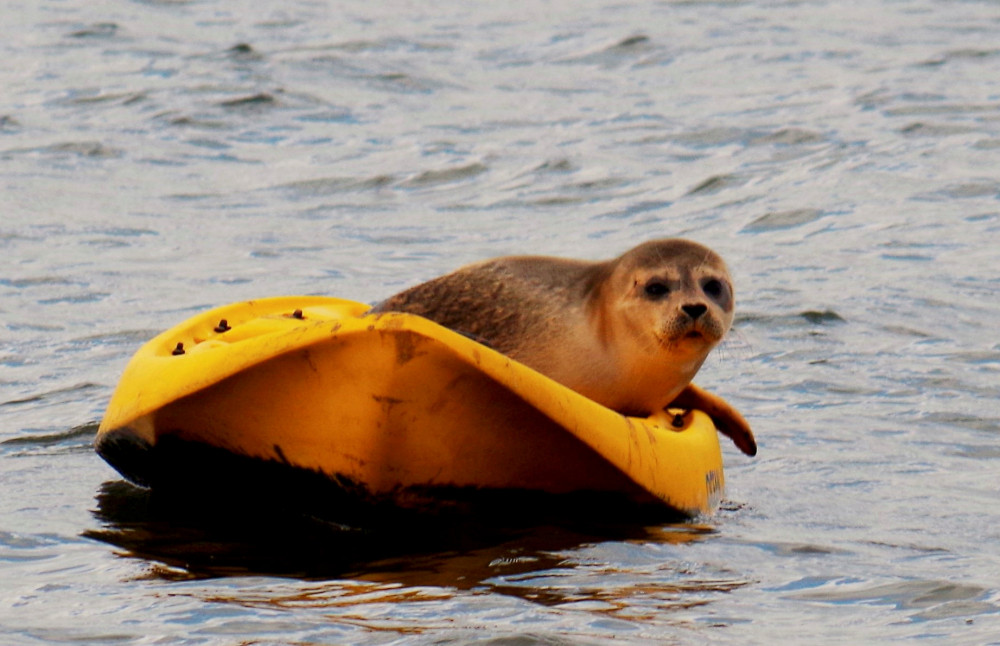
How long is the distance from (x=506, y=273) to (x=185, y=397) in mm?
1661

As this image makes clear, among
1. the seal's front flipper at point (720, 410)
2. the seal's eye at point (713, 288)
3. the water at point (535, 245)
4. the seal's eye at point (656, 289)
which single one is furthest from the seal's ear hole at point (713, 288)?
the water at point (535, 245)

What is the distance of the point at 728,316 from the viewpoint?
6898 mm

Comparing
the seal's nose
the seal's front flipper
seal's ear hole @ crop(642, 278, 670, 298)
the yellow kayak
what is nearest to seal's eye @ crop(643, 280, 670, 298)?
seal's ear hole @ crop(642, 278, 670, 298)

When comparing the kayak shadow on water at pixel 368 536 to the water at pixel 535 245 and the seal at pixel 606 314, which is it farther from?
the seal at pixel 606 314

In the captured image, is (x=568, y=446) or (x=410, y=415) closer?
(x=410, y=415)

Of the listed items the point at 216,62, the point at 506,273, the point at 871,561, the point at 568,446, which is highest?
the point at 216,62

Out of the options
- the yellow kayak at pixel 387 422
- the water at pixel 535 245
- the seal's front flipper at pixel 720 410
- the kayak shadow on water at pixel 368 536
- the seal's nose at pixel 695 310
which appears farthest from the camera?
the seal's front flipper at pixel 720 410

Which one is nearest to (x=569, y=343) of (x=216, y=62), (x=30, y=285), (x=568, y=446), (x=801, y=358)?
(x=568, y=446)

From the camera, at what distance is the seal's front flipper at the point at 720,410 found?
7.23m

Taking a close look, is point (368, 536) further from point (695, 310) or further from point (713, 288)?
point (713, 288)

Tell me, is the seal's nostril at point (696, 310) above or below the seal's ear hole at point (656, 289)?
below

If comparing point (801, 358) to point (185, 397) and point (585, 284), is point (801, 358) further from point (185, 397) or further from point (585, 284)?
point (185, 397)

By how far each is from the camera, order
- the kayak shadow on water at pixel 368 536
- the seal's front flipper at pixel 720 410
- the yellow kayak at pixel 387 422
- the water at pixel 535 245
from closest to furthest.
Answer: the water at pixel 535 245, the yellow kayak at pixel 387 422, the kayak shadow on water at pixel 368 536, the seal's front flipper at pixel 720 410

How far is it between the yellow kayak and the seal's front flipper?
770 millimetres
